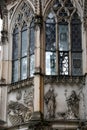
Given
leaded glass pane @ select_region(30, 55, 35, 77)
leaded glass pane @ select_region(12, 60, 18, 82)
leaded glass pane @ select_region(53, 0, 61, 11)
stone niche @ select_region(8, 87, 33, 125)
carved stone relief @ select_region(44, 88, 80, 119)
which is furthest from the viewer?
leaded glass pane @ select_region(12, 60, 18, 82)

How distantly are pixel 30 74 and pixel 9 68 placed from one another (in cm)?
173

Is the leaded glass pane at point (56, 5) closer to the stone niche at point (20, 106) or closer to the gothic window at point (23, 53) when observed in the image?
the gothic window at point (23, 53)

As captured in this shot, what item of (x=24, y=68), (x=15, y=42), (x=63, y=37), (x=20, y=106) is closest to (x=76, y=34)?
(x=63, y=37)

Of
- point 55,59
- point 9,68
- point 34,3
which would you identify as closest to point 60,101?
point 55,59

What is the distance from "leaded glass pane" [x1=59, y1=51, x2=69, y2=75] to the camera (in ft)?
76.9

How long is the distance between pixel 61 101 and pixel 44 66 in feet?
6.77

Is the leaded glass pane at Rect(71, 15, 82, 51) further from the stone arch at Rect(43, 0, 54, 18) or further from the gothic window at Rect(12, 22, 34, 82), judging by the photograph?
the gothic window at Rect(12, 22, 34, 82)

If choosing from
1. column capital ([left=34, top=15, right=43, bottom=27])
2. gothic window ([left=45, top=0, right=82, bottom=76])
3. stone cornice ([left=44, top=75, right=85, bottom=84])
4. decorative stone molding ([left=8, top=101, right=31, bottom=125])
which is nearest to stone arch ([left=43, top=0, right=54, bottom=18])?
gothic window ([left=45, top=0, right=82, bottom=76])

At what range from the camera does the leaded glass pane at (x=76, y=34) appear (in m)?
23.9


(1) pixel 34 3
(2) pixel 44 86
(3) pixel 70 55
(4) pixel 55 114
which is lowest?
(4) pixel 55 114

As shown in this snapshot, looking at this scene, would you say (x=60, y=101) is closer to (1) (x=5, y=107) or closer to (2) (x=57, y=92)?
(2) (x=57, y=92)

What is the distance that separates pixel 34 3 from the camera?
2470 centimetres

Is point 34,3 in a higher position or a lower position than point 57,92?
higher

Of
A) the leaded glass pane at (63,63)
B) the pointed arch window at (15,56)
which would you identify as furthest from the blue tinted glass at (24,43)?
the leaded glass pane at (63,63)
